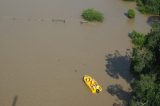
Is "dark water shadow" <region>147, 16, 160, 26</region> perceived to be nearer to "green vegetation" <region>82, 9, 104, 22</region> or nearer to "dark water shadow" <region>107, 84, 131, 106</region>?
"green vegetation" <region>82, 9, 104, 22</region>

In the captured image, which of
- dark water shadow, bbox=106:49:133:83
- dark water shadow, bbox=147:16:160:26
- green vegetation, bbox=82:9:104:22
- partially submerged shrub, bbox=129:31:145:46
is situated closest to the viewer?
dark water shadow, bbox=106:49:133:83

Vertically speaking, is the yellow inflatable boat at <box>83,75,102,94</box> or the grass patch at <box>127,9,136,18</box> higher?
the grass patch at <box>127,9,136,18</box>

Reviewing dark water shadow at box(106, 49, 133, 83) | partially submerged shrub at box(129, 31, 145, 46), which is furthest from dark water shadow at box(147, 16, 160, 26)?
dark water shadow at box(106, 49, 133, 83)

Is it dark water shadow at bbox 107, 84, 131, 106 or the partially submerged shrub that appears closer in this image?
dark water shadow at bbox 107, 84, 131, 106

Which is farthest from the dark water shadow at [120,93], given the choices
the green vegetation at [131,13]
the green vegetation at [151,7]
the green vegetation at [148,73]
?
the green vegetation at [151,7]

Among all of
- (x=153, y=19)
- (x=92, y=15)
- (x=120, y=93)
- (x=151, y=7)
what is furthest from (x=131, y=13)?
(x=120, y=93)

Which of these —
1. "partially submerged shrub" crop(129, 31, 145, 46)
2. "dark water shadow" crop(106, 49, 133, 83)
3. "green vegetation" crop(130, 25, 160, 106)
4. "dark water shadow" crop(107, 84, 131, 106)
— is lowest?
"dark water shadow" crop(107, 84, 131, 106)

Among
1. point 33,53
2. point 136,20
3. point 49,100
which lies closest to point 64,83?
point 49,100
